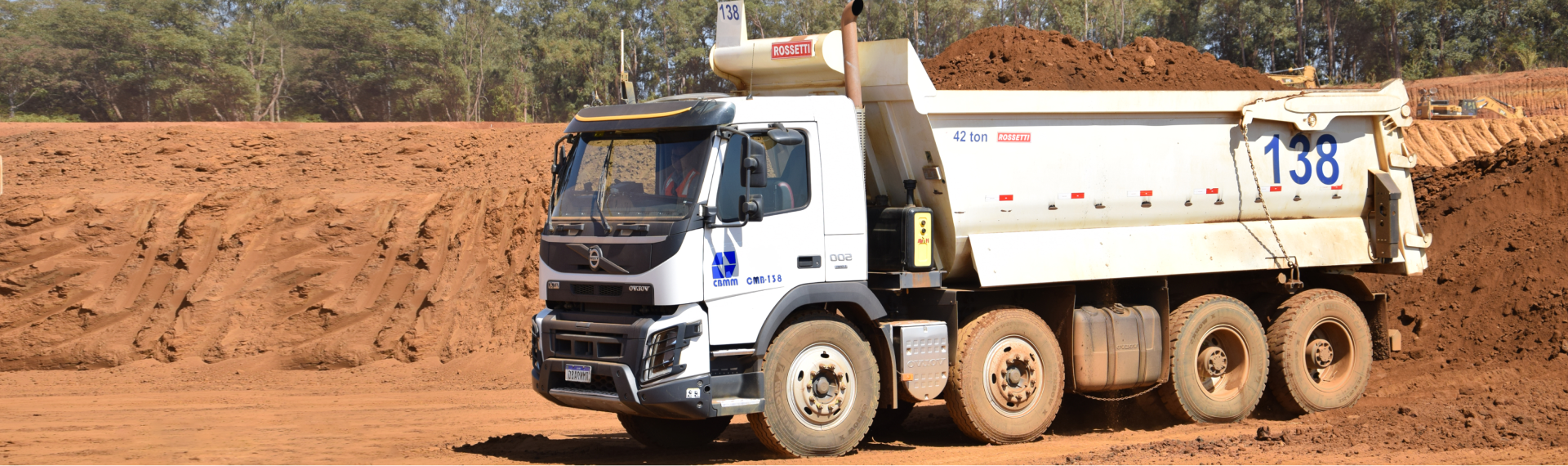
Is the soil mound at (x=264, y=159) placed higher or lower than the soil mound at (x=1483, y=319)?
higher

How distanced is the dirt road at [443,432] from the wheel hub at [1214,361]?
0.52 m

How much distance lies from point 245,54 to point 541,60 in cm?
1261

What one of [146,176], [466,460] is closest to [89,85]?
[146,176]

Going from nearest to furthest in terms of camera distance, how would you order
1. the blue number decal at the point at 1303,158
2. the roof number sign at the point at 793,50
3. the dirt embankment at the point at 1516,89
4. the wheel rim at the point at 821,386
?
the wheel rim at the point at 821,386 → the roof number sign at the point at 793,50 → the blue number decal at the point at 1303,158 → the dirt embankment at the point at 1516,89

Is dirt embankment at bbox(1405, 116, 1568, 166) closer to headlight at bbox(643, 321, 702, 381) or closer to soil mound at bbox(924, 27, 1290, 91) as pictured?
soil mound at bbox(924, 27, 1290, 91)

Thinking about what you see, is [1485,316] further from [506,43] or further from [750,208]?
[506,43]

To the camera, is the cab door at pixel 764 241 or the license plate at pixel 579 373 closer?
the cab door at pixel 764 241

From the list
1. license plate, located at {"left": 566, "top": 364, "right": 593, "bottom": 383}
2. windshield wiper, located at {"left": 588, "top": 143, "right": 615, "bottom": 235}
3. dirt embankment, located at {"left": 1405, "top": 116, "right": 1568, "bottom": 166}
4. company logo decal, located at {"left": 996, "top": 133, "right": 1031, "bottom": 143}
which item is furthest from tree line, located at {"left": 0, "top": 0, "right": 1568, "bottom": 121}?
license plate, located at {"left": 566, "top": 364, "right": 593, "bottom": 383}

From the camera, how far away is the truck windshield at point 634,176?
26.7 feet

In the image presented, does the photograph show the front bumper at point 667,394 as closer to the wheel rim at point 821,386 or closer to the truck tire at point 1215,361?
the wheel rim at point 821,386

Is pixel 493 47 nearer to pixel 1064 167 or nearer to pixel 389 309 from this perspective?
pixel 389 309

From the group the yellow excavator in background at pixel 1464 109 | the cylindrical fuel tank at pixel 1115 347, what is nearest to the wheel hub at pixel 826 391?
the cylindrical fuel tank at pixel 1115 347

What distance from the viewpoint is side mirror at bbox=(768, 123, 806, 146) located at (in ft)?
27.4

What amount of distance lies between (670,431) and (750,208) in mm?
2702
